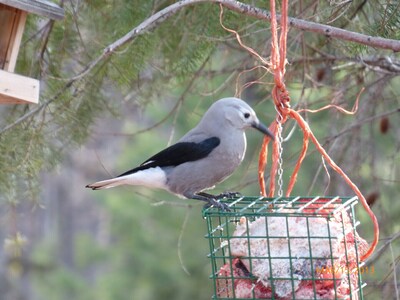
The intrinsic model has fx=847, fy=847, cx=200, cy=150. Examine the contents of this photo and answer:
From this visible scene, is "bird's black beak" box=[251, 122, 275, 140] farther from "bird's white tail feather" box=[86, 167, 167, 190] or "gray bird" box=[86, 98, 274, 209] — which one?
"bird's white tail feather" box=[86, 167, 167, 190]

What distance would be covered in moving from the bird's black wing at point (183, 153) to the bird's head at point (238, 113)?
0.14 metres

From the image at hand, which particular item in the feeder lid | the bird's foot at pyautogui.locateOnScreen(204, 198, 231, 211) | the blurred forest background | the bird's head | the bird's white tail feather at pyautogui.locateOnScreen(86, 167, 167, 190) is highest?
the feeder lid

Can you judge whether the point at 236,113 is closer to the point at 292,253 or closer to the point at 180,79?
the point at 292,253

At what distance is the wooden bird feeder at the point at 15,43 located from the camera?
3.59m

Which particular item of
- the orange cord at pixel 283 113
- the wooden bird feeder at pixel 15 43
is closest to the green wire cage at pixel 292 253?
the orange cord at pixel 283 113

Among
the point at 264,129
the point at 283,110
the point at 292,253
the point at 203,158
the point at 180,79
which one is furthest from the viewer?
the point at 180,79

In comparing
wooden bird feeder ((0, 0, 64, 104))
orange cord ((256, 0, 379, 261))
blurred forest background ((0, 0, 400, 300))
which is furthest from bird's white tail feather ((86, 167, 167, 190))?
orange cord ((256, 0, 379, 261))

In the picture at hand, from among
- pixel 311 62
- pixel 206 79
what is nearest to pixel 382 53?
pixel 311 62

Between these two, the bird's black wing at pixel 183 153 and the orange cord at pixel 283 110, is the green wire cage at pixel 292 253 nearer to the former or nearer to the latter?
the orange cord at pixel 283 110

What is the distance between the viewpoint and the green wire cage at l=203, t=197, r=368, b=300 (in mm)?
2730

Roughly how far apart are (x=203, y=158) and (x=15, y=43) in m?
1.03

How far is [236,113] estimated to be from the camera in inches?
129

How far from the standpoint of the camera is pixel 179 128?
909 centimetres

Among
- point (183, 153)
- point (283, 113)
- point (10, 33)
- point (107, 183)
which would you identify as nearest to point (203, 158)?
point (183, 153)
